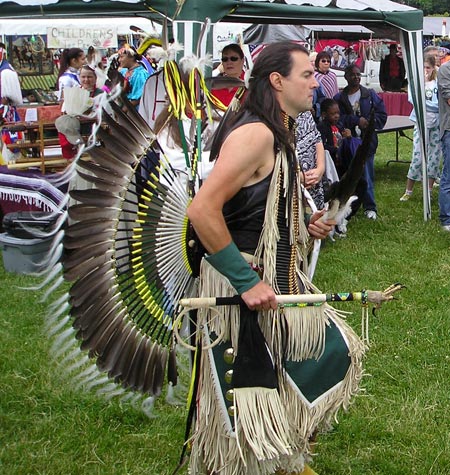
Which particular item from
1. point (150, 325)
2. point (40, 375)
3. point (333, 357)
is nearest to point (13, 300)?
point (40, 375)

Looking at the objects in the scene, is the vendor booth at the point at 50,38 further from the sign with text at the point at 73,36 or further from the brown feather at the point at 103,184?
the brown feather at the point at 103,184

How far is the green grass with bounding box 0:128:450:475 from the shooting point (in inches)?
121

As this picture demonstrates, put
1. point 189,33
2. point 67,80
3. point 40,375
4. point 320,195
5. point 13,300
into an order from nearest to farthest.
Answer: point 40,375 → point 13,300 → point 189,33 → point 320,195 → point 67,80

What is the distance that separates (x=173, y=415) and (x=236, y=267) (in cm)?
150

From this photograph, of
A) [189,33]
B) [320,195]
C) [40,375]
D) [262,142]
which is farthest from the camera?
[320,195]

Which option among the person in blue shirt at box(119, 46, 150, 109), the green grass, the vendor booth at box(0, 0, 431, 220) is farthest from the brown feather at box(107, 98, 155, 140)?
the person in blue shirt at box(119, 46, 150, 109)

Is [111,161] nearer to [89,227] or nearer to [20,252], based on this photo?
[89,227]

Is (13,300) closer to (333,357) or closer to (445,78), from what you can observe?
(333,357)

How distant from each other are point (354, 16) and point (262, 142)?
5226 mm

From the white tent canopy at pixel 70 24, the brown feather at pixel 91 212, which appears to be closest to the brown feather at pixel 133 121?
the brown feather at pixel 91 212

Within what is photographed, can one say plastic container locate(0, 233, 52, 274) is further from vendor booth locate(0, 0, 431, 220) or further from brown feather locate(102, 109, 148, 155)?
brown feather locate(102, 109, 148, 155)

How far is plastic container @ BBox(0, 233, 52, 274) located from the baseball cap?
989 mm

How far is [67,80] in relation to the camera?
8.84m

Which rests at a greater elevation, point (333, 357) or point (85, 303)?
point (85, 303)
